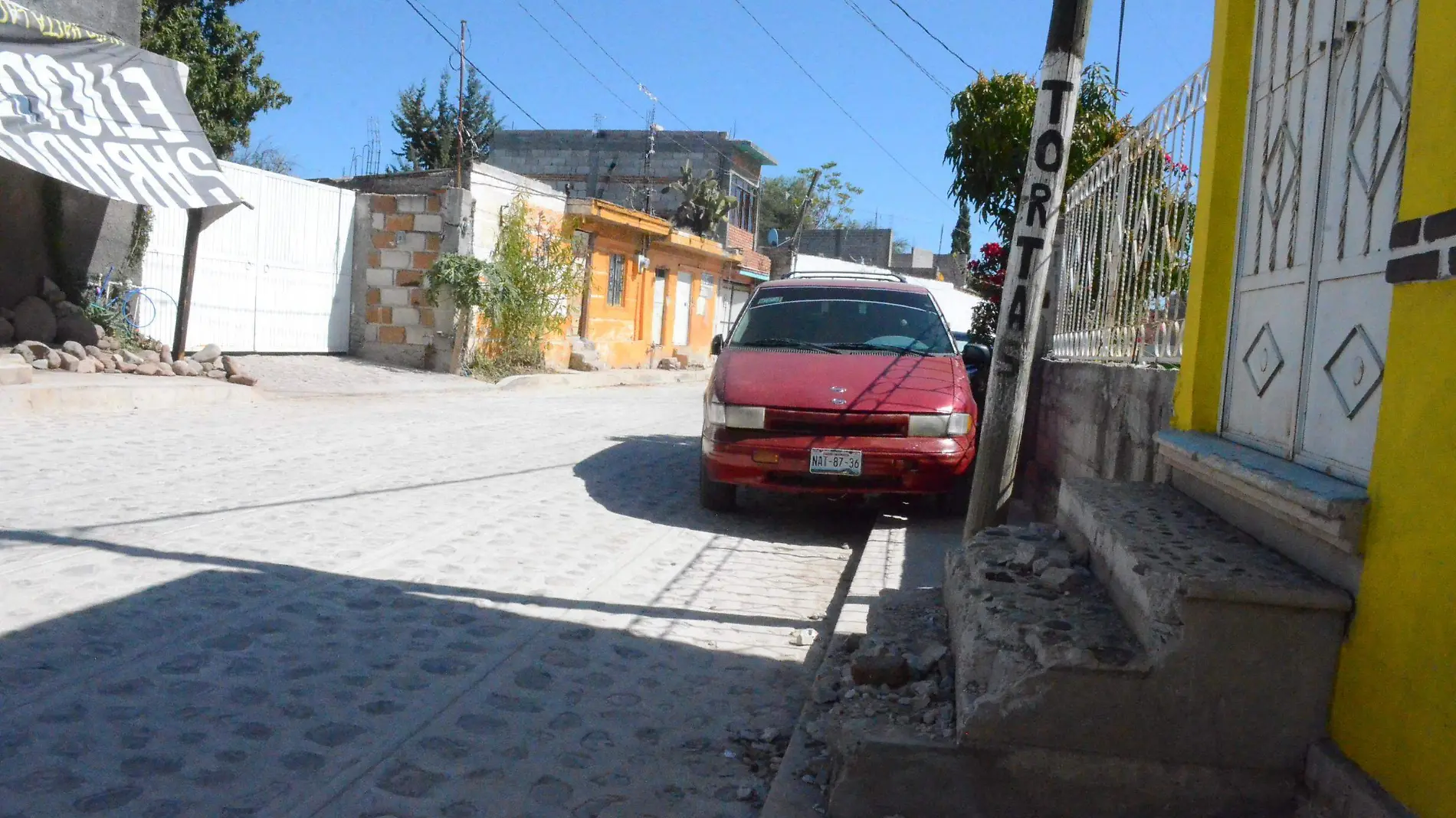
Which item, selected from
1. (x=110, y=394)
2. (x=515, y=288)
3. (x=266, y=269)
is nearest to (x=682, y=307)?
(x=515, y=288)

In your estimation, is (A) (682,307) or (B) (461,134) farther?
(A) (682,307)

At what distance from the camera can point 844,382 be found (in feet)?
22.7

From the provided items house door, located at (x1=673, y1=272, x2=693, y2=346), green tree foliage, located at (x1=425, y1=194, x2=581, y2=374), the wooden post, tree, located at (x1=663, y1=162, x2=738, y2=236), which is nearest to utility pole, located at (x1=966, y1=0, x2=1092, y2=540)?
the wooden post

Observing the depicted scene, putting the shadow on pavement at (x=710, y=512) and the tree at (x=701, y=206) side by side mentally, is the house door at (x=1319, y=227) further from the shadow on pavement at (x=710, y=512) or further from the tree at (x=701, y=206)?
the tree at (x=701, y=206)

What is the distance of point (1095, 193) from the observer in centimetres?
630

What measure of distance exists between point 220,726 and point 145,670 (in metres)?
0.57

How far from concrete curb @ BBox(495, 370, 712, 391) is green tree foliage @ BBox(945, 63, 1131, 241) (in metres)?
10.8

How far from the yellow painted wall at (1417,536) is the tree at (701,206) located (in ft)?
102

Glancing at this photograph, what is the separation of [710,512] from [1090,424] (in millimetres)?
2819

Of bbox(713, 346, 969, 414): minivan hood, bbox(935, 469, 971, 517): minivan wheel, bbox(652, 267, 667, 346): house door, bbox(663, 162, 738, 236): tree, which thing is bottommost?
bbox(935, 469, 971, 517): minivan wheel

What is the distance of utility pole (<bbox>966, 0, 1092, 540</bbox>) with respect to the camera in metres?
4.71

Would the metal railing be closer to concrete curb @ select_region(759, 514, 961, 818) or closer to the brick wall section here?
concrete curb @ select_region(759, 514, 961, 818)

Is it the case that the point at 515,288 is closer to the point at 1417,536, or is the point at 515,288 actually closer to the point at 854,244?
the point at 1417,536

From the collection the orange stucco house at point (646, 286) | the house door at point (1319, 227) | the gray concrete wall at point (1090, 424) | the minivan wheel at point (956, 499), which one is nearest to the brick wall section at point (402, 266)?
the orange stucco house at point (646, 286)
